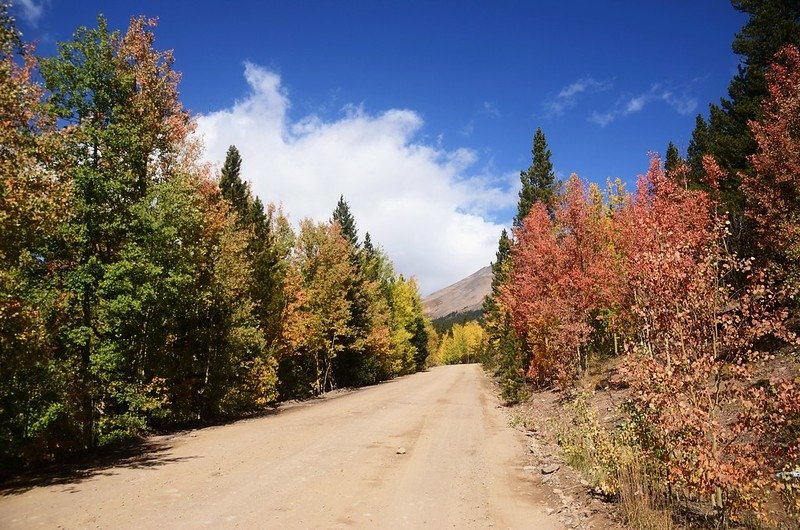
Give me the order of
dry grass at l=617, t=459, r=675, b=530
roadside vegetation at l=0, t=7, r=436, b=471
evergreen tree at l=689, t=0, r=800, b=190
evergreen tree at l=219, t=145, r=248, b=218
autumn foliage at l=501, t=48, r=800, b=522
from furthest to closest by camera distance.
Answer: evergreen tree at l=219, t=145, r=248, b=218
evergreen tree at l=689, t=0, r=800, b=190
roadside vegetation at l=0, t=7, r=436, b=471
dry grass at l=617, t=459, r=675, b=530
autumn foliage at l=501, t=48, r=800, b=522

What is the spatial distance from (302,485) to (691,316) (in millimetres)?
8938

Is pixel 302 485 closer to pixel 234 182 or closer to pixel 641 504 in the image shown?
pixel 641 504

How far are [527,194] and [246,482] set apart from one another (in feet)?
130

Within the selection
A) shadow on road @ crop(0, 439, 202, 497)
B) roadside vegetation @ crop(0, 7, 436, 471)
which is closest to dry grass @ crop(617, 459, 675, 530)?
shadow on road @ crop(0, 439, 202, 497)

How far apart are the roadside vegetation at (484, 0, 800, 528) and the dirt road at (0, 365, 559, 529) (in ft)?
8.15

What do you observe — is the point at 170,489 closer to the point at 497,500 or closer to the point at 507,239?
the point at 497,500

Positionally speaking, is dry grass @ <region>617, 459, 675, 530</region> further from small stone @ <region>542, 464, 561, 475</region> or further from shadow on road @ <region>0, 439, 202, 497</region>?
shadow on road @ <region>0, 439, 202, 497</region>

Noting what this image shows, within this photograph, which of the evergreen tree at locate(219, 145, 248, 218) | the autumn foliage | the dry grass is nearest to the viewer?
the autumn foliage

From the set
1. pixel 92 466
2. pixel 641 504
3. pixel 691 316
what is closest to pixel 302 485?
pixel 92 466

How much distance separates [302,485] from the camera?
10711mm

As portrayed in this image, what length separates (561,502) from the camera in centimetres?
982

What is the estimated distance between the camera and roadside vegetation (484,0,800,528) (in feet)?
21.8

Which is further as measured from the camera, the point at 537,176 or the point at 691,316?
the point at 537,176

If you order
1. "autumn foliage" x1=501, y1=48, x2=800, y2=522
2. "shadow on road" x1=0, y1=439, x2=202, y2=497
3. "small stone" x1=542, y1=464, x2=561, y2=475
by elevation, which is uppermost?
"autumn foliage" x1=501, y1=48, x2=800, y2=522
